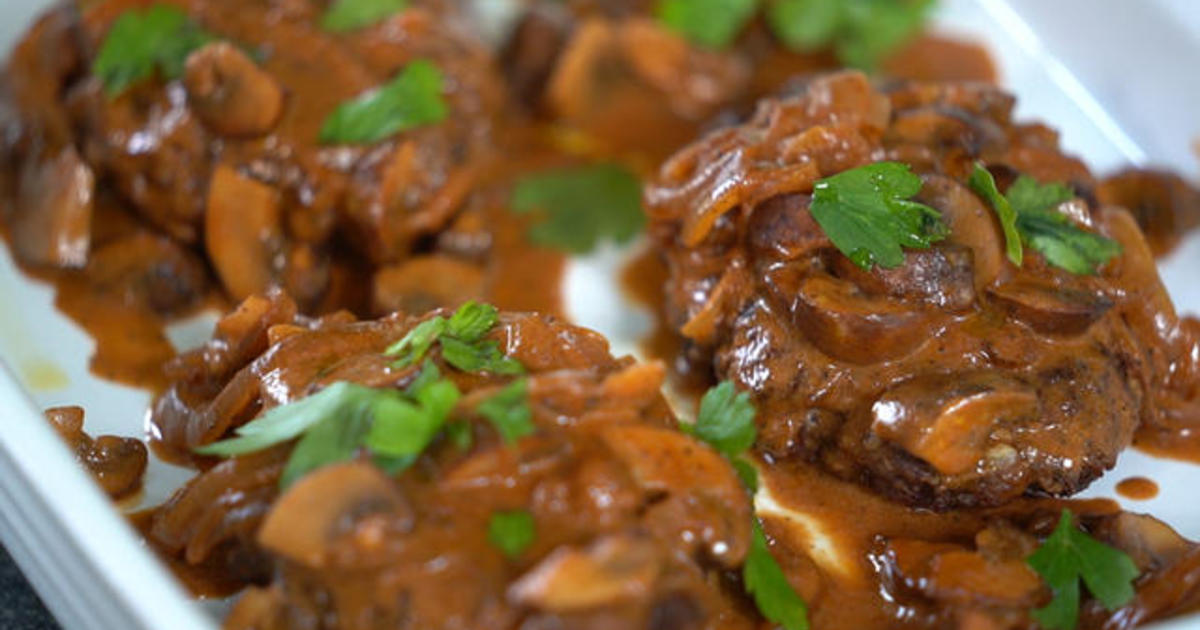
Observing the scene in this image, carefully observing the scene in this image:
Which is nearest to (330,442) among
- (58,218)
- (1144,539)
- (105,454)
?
(105,454)

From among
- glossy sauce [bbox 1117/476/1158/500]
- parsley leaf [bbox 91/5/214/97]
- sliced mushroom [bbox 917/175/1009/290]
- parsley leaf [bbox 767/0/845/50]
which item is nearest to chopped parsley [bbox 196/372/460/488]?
sliced mushroom [bbox 917/175/1009/290]

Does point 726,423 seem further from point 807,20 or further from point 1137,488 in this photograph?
point 807,20

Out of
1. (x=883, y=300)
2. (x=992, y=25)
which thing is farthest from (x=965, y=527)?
(x=992, y=25)

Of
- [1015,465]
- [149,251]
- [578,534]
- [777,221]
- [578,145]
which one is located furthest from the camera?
[578,145]

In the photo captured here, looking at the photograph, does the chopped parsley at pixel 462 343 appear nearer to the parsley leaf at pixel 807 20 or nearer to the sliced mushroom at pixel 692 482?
the sliced mushroom at pixel 692 482

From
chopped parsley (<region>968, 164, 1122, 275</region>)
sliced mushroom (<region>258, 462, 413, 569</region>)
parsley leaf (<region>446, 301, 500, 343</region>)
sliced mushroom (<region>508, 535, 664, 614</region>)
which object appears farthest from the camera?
chopped parsley (<region>968, 164, 1122, 275</region>)

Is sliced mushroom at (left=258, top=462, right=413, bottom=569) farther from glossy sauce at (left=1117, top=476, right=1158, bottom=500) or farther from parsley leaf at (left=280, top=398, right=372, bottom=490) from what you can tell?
glossy sauce at (left=1117, top=476, right=1158, bottom=500)

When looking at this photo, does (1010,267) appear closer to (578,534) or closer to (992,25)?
(578,534)
